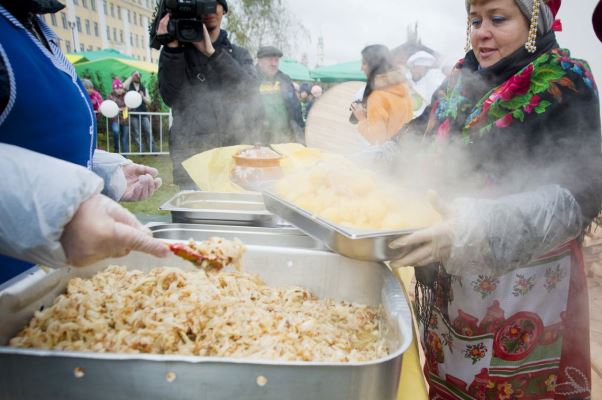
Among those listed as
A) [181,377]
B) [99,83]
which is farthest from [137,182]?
[99,83]

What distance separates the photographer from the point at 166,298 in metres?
1.28

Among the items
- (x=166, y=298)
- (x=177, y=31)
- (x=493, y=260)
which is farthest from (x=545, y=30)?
(x=177, y=31)

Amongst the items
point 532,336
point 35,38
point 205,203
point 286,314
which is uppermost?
point 35,38

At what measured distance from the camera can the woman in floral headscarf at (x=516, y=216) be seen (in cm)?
126

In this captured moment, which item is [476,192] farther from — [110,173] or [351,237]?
[110,173]

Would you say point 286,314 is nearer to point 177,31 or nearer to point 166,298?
point 166,298

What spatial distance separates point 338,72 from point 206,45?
13.1 m

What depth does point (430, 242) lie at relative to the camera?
4.06 feet

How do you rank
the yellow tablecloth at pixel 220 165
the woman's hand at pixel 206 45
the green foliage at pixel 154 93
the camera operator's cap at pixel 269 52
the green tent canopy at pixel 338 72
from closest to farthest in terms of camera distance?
the yellow tablecloth at pixel 220 165, the woman's hand at pixel 206 45, the camera operator's cap at pixel 269 52, the green foliage at pixel 154 93, the green tent canopy at pixel 338 72

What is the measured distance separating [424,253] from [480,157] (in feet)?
1.89

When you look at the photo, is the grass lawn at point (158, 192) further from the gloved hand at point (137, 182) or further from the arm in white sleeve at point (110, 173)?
the arm in white sleeve at point (110, 173)

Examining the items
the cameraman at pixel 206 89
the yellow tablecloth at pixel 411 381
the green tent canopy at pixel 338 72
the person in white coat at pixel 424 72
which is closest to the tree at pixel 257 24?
the person in white coat at pixel 424 72

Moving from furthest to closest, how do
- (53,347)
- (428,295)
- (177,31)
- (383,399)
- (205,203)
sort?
(177,31) < (205,203) < (428,295) < (53,347) < (383,399)

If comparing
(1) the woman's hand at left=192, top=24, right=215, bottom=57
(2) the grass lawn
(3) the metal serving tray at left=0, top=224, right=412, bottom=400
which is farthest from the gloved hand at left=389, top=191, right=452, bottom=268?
(2) the grass lawn
